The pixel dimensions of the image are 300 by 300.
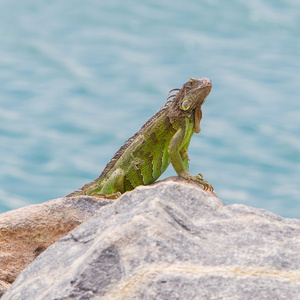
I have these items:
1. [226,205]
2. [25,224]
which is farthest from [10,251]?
[226,205]

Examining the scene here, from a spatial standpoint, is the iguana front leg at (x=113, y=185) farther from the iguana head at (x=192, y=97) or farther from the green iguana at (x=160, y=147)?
the iguana head at (x=192, y=97)

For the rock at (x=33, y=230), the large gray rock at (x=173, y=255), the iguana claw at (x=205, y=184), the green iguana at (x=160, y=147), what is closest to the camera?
the large gray rock at (x=173, y=255)

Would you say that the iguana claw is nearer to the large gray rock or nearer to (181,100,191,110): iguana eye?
(181,100,191,110): iguana eye

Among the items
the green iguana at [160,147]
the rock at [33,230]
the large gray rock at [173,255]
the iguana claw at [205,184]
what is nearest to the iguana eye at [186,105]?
the green iguana at [160,147]

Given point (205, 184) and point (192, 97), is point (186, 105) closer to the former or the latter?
point (192, 97)

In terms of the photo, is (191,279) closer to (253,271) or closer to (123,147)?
(253,271)

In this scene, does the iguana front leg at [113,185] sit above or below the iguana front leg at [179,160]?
below
